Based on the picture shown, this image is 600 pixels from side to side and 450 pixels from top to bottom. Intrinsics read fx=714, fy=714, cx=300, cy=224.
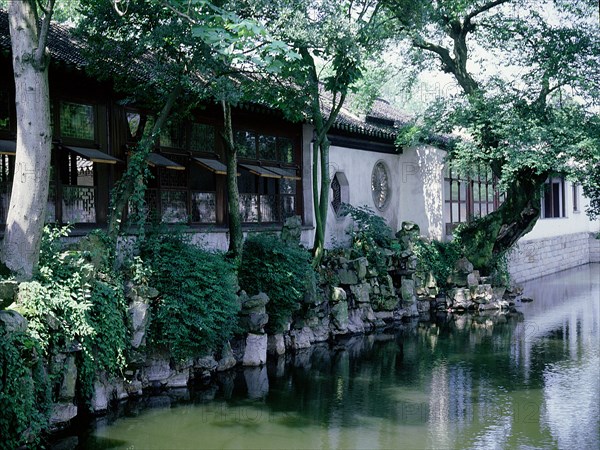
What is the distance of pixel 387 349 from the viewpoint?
13.4 m

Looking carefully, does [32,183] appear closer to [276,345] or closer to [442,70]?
[276,345]

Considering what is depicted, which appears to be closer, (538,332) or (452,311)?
(538,332)

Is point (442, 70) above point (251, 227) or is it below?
above

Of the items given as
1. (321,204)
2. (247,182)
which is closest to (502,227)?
(321,204)

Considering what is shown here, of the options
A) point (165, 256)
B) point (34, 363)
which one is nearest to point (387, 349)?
point (165, 256)

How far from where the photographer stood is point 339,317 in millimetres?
14570

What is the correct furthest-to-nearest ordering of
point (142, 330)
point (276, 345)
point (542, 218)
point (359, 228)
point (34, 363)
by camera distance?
point (542, 218)
point (359, 228)
point (276, 345)
point (142, 330)
point (34, 363)

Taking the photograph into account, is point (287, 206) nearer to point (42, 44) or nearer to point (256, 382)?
point (256, 382)

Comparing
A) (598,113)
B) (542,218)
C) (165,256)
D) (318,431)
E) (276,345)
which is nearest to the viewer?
(318,431)

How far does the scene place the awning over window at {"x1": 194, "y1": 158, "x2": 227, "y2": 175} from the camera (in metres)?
13.8

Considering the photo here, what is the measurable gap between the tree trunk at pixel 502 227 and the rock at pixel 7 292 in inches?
529

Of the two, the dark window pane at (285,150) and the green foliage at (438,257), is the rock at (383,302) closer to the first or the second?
the green foliage at (438,257)

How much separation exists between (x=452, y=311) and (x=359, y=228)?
317cm

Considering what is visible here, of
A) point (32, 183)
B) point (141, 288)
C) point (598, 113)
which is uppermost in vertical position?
point (598, 113)
